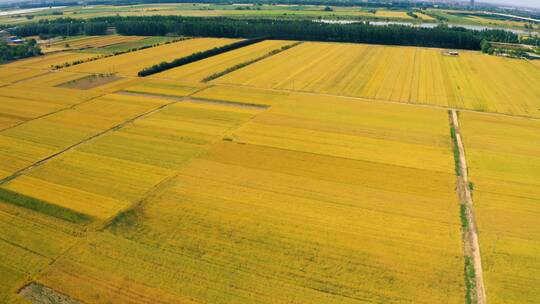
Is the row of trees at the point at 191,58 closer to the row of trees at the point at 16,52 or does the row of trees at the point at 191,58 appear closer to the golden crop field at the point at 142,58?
the golden crop field at the point at 142,58

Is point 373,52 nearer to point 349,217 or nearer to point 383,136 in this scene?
point 383,136

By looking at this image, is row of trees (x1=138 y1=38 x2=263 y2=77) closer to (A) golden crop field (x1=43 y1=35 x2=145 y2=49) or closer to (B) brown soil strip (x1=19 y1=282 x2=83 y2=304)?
(A) golden crop field (x1=43 y1=35 x2=145 y2=49)

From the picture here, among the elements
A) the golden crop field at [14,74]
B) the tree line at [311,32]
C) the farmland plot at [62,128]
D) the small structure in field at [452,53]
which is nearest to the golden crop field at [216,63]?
the tree line at [311,32]

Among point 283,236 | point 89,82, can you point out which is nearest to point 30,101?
point 89,82

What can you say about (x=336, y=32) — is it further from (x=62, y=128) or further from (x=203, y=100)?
(x=62, y=128)

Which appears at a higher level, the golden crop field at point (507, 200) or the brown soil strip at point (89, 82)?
the brown soil strip at point (89, 82)

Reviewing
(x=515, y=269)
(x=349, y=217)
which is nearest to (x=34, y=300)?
(x=349, y=217)
